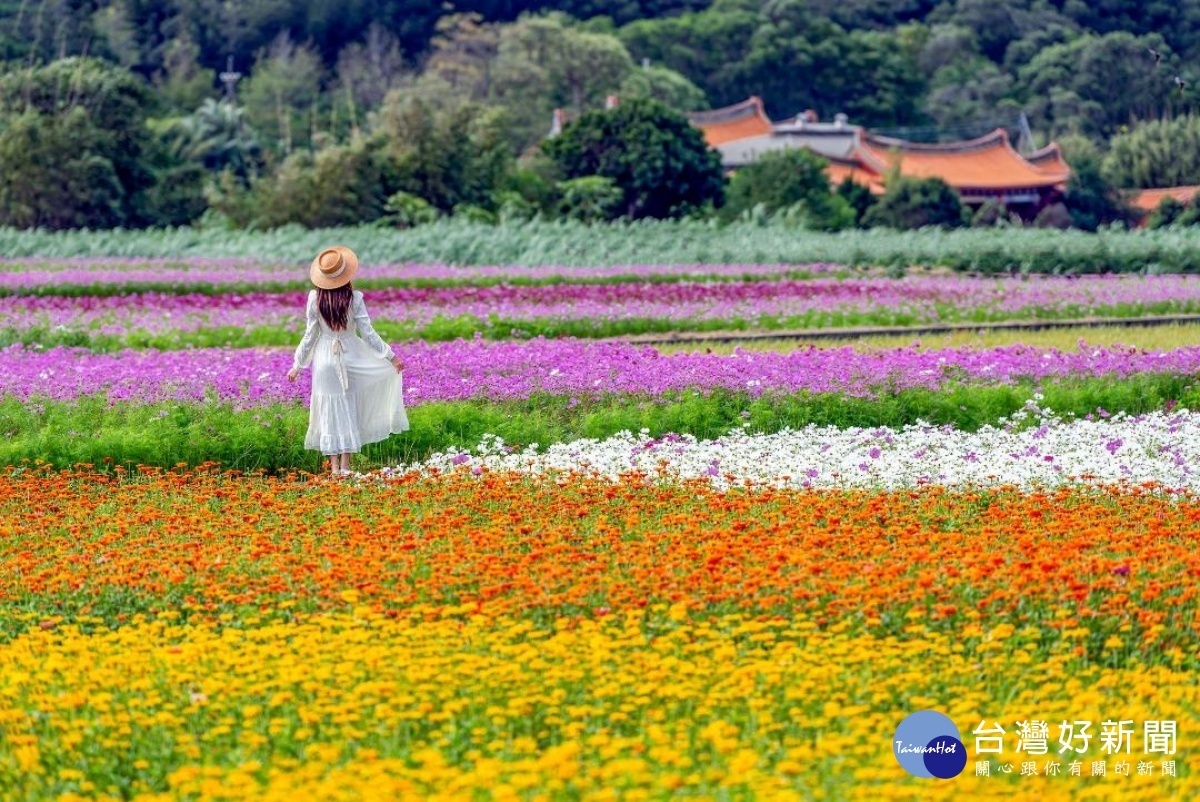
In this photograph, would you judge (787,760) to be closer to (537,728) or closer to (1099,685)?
(537,728)

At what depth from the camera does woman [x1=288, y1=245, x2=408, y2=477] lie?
10359mm

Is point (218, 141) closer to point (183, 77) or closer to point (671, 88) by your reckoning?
point (183, 77)

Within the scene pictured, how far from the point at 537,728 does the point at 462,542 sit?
2338mm

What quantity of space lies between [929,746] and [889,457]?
16.6 feet

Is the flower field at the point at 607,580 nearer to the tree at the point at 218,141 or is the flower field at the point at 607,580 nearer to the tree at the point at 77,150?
the tree at the point at 77,150

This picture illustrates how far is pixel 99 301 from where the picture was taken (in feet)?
68.1

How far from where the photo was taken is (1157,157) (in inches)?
2014

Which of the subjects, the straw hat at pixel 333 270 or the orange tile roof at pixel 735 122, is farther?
the orange tile roof at pixel 735 122

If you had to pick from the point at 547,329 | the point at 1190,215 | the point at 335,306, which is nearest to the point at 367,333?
the point at 335,306

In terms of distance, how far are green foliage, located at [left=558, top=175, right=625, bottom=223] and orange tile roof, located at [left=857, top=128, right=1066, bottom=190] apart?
12361mm

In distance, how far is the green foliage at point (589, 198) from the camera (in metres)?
38.4

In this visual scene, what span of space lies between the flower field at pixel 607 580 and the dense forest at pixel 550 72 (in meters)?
26.4

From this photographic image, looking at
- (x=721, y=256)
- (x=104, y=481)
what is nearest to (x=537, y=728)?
(x=104, y=481)

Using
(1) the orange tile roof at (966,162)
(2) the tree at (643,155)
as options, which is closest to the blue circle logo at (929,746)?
(2) the tree at (643,155)
